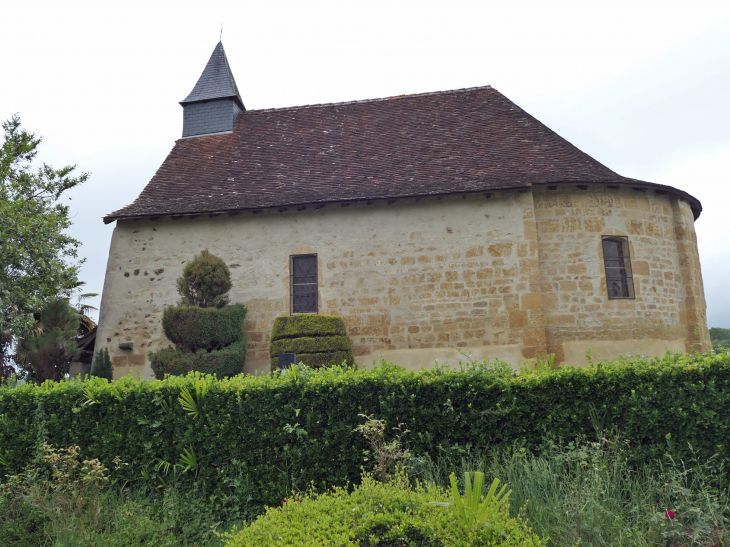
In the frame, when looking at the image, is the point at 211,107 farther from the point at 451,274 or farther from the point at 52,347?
the point at 451,274

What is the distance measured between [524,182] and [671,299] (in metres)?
4.15

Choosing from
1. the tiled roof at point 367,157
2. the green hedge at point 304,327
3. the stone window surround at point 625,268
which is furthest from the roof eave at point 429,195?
the green hedge at point 304,327

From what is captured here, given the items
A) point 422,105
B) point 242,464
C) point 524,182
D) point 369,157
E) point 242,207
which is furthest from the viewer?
point 422,105

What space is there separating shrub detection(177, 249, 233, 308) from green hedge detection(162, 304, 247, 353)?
35cm

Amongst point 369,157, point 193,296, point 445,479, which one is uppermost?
point 369,157

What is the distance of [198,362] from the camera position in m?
10.8

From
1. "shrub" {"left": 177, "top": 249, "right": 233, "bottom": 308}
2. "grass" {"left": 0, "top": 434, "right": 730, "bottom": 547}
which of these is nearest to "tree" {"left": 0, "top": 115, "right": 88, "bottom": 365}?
"shrub" {"left": 177, "top": 249, "right": 233, "bottom": 308}

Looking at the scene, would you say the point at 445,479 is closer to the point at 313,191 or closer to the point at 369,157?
the point at 313,191

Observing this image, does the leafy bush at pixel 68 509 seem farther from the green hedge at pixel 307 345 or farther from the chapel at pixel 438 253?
the chapel at pixel 438 253

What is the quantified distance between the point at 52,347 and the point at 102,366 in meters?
2.29

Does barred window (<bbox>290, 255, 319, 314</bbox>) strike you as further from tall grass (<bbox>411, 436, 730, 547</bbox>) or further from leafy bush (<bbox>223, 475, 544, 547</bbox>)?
leafy bush (<bbox>223, 475, 544, 547</bbox>)

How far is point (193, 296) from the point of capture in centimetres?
1164

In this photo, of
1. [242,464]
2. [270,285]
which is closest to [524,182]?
[270,285]

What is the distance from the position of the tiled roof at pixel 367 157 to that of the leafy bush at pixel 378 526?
8480 mm
